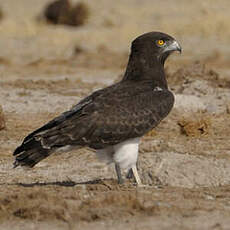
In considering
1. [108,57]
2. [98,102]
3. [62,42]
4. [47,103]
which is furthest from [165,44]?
[62,42]

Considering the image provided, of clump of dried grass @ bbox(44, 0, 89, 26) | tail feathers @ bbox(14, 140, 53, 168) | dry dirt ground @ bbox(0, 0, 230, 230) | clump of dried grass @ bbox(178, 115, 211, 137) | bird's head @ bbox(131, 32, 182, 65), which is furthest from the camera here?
clump of dried grass @ bbox(44, 0, 89, 26)

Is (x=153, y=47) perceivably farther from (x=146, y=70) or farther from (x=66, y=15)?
(x=66, y=15)

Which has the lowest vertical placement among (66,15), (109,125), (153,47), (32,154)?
(66,15)

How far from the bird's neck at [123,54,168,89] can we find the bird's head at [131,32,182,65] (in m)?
0.03

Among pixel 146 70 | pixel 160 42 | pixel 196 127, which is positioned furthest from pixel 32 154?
pixel 196 127

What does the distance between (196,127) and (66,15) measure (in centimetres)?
2018

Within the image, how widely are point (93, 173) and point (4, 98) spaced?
17.4ft

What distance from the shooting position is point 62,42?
88.7 ft

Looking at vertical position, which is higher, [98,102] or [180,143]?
[98,102]

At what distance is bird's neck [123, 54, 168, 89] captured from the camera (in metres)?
9.52

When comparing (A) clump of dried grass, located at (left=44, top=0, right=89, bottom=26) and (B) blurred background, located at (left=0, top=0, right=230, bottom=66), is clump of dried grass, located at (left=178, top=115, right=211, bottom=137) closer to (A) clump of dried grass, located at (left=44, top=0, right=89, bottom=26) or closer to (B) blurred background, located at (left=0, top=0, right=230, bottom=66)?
(B) blurred background, located at (left=0, top=0, right=230, bottom=66)

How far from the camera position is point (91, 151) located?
37.0 ft

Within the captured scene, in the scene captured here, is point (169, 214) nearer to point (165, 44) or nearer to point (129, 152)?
point (129, 152)

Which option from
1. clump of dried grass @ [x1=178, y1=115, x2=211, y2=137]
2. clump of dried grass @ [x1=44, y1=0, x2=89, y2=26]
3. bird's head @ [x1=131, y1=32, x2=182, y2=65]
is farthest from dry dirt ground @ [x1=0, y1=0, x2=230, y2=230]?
bird's head @ [x1=131, y1=32, x2=182, y2=65]
